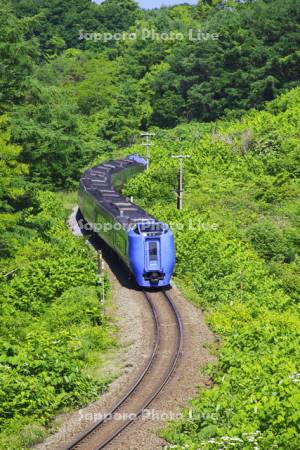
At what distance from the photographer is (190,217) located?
3616 cm

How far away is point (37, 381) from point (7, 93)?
20460mm

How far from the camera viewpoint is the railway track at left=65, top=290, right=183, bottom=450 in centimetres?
1527

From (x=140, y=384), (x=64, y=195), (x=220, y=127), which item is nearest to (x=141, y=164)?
(x=64, y=195)

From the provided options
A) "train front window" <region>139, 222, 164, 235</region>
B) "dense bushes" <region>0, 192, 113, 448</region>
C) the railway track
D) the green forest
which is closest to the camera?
the railway track

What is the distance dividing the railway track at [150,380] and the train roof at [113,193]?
4.47 m

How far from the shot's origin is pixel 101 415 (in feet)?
53.6

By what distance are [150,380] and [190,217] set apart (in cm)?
1846

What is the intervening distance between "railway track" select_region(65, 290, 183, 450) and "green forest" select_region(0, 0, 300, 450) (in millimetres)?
1054

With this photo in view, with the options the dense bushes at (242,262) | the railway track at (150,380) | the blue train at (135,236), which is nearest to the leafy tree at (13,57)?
the blue train at (135,236)

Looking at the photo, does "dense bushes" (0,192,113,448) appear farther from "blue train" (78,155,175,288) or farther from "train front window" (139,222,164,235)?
"train front window" (139,222,164,235)

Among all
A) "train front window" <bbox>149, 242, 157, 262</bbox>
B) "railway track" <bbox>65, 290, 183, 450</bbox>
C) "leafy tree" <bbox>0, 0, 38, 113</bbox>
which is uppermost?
"leafy tree" <bbox>0, 0, 38, 113</bbox>

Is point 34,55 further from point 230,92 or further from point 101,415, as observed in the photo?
point 230,92

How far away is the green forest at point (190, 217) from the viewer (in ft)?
52.9

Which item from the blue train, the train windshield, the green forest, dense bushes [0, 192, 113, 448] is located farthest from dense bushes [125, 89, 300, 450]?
dense bushes [0, 192, 113, 448]
